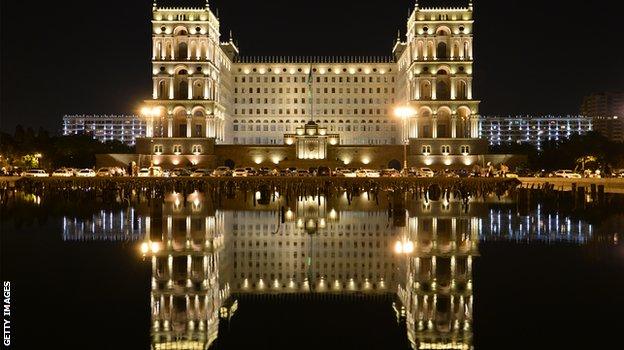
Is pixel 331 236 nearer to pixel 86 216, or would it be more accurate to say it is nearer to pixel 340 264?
pixel 340 264

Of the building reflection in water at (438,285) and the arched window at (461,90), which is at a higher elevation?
the arched window at (461,90)

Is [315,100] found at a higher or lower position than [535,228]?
higher

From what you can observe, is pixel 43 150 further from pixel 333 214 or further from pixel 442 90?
pixel 333 214

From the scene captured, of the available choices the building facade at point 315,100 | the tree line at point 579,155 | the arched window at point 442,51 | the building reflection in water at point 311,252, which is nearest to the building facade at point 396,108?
the arched window at point 442,51

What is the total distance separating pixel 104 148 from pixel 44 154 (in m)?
14.6

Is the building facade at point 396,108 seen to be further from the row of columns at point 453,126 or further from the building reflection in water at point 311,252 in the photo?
the building reflection in water at point 311,252

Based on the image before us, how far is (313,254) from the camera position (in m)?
17.5

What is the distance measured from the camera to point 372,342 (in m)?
9.96

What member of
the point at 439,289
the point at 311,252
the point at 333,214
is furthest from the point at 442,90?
the point at 439,289

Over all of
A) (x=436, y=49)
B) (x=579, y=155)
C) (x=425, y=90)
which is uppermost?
(x=436, y=49)

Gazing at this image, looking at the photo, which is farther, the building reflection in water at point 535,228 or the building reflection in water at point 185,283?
the building reflection in water at point 535,228

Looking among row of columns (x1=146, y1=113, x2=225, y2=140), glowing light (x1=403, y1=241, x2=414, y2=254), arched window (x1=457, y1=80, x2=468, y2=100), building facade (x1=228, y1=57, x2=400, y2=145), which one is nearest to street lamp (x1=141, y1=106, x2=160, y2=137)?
row of columns (x1=146, y1=113, x2=225, y2=140)

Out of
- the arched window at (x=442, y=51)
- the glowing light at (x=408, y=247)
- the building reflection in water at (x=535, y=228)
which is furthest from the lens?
the arched window at (x=442, y=51)

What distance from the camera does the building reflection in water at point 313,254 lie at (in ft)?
36.7
